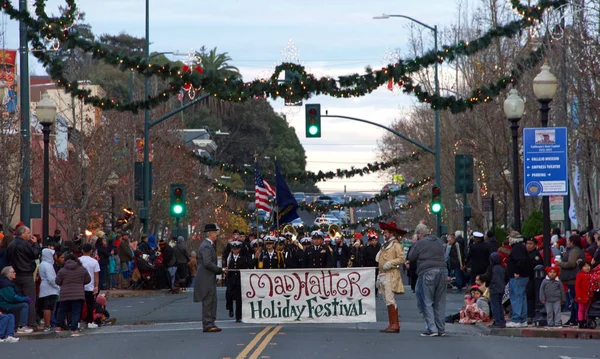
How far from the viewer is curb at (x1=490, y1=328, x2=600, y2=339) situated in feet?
68.1

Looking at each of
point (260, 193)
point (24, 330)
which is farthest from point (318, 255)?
point (24, 330)

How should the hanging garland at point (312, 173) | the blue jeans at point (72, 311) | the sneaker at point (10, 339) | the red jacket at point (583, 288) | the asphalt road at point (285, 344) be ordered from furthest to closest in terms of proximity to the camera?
1. the hanging garland at point (312, 173)
2. the blue jeans at point (72, 311)
3. the red jacket at point (583, 288)
4. the sneaker at point (10, 339)
5. the asphalt road at point (285, 344)

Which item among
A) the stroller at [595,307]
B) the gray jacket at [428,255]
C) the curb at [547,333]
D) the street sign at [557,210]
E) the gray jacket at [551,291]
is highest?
the street sign at [557,210]

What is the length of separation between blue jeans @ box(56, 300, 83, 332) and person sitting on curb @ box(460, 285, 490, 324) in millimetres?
7826

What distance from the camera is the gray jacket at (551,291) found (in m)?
22.0

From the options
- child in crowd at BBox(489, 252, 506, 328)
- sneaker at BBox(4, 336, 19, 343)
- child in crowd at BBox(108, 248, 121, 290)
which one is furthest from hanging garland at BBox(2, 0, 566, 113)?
child in crowd at BBox(108, 248, 121, 290)

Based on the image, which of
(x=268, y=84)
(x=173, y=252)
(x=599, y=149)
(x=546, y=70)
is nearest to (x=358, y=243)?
(x=173, y=252)

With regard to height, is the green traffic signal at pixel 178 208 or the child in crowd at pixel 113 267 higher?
the green traffic signal at pixel 178 208

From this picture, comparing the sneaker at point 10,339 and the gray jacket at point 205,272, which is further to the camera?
the gray jacket at point 205,272

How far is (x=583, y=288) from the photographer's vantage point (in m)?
21.1

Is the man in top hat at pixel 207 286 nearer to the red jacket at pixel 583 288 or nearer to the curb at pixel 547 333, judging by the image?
the curb at pixel 547 333

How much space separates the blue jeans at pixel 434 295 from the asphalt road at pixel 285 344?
42 cm

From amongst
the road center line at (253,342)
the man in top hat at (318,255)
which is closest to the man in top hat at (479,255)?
the man in top hat at (318,255)

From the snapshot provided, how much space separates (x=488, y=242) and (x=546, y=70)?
23.4 ft
